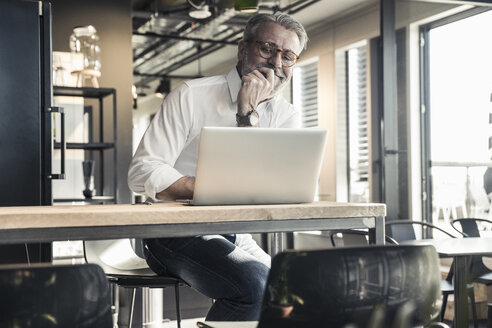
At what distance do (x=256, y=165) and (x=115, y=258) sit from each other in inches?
48.1

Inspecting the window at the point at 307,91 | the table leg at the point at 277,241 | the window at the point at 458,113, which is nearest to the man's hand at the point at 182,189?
the table leg at the point at 277,241

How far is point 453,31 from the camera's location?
5527 mm

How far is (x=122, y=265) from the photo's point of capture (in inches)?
99.9

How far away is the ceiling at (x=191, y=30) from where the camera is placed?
23.3ft

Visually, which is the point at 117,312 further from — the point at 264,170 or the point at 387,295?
the point at 387,295

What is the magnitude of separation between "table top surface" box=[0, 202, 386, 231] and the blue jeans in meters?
0.34

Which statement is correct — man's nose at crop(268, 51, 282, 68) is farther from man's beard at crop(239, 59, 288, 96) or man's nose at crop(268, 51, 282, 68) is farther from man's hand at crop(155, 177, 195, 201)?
man's hand at crop(155, 177, 195, 201)

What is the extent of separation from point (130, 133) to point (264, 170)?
4804 mm

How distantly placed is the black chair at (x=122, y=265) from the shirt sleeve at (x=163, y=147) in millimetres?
474

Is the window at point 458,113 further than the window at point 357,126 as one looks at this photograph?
No

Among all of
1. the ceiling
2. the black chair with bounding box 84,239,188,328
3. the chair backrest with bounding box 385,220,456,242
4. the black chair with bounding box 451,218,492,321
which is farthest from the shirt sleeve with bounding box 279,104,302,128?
the ceiling

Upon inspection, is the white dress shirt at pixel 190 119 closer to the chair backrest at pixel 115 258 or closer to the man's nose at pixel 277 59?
the man's nose at pixel 277 59

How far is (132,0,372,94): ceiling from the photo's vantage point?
710 cm

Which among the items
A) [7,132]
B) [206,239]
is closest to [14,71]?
[7,132]
